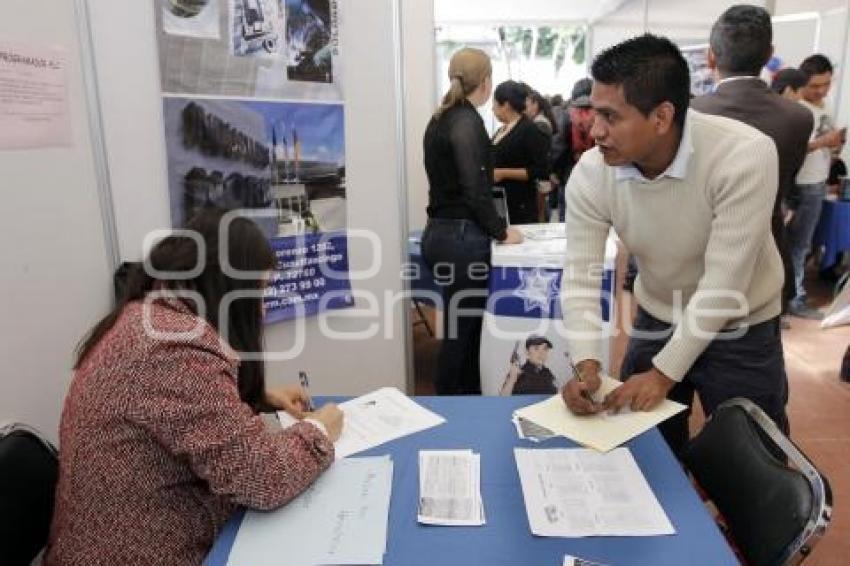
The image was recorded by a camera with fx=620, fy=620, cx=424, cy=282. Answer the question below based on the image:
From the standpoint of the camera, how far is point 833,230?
14.8 ft

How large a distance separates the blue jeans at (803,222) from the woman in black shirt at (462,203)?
2820 mm

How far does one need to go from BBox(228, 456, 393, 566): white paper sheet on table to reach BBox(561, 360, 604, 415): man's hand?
413mm

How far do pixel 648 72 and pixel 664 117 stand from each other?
0.10 metres

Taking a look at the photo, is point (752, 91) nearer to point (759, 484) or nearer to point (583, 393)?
point (583, 393)

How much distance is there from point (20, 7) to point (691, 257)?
1.66 meters

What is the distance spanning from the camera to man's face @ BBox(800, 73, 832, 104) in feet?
13.6

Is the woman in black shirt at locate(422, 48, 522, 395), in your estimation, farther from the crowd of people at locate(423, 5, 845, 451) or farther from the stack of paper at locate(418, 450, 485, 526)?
the stack of paper at locate(418, 450, 485, 526)

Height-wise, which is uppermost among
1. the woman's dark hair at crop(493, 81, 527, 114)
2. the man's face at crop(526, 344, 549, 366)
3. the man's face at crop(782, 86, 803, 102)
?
the man's face at crop(782, 86, 803, 102)

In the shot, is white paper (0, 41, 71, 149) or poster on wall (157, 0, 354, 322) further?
poster on wall (157, 0, 354, 322)

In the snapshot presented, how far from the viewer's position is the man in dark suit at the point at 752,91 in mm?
2002

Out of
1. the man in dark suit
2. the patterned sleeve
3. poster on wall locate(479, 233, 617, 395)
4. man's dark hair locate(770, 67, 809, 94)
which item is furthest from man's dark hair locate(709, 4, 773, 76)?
man's dark hair locate(770, 67, 809, 94)

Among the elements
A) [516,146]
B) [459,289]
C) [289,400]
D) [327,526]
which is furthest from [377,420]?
[516,146]

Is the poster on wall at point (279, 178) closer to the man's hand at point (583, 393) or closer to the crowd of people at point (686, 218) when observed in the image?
the crowd of people at point (686, 218)

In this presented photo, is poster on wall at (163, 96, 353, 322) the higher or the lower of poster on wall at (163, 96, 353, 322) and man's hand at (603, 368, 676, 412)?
the higher
